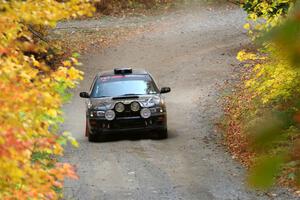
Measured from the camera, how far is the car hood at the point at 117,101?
552 inches

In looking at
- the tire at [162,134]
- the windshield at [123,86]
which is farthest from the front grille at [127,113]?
the tire at [162,134]

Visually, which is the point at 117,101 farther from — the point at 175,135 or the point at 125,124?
the point at 175,135

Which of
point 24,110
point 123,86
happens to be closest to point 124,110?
point 123,86

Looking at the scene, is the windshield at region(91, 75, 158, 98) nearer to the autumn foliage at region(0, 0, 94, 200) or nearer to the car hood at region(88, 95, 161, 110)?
the car hood at region(88, 95, 161, 110)

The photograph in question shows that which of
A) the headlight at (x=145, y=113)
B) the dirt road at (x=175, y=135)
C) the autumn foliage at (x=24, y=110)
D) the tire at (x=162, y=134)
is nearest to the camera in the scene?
the autumn foliage at (x=24, y=110)

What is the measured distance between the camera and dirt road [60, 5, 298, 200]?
1062cm

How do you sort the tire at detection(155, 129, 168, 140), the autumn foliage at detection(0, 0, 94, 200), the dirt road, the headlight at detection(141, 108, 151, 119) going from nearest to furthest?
1. the autumn foliage at detection(0, 0, 94, 200)
2. the dirt road
3. the headlight at detection(141, 108, 151, 119)
4. the tire at detection(155, 129, 168, 140)

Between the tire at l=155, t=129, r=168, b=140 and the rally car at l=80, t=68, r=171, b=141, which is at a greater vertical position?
the rally car at l=80, t=68, r=171, b=141

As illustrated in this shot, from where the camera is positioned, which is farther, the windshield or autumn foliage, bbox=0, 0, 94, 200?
the windshield

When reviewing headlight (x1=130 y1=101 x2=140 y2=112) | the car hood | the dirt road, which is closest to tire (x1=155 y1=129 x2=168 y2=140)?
the dirt road

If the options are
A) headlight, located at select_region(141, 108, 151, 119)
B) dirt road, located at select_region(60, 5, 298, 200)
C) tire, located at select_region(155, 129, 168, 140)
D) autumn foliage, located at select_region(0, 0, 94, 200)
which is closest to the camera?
autumn foliage, located at select_region(0, 0, 94, 200)

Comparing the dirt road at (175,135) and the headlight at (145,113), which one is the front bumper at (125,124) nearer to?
the headlight at (145,113)

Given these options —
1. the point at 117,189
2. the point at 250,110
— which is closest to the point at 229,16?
the point at 250,110

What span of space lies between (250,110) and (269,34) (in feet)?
47.1
